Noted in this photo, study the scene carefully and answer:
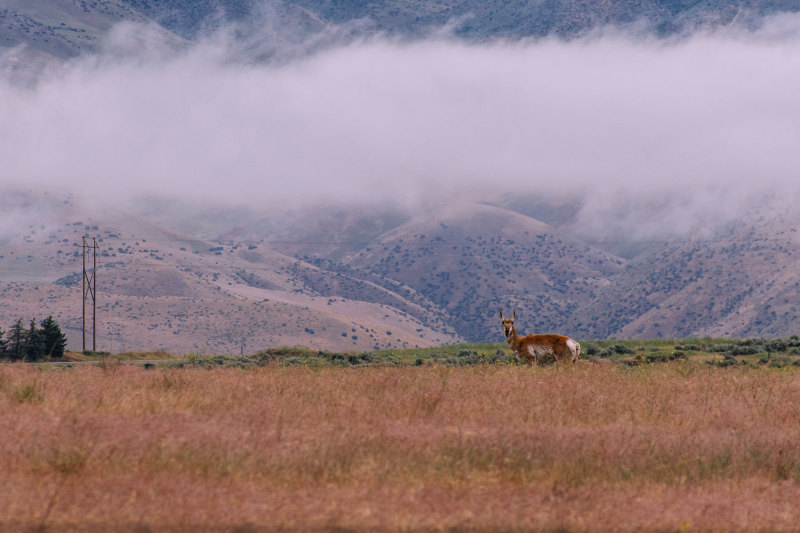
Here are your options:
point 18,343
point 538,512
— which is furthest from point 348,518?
point 18,343

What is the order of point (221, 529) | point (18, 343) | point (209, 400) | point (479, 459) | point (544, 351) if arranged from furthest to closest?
point (18, 343)
point (544, 351)
point (209, 400)
point (479, 459)
point (221, 529)

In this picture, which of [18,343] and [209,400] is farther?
[18,343]

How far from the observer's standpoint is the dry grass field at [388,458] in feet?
34.4

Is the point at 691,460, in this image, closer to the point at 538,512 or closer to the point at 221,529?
the point at 538,512

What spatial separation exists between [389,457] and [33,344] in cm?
5687

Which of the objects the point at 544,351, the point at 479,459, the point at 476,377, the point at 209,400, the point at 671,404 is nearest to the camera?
the point at 479,459

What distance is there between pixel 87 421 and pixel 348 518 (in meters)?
5.18

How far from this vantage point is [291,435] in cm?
1338

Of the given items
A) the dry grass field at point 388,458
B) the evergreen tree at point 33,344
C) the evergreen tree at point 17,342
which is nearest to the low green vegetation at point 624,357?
the dry grass field at point 388,458

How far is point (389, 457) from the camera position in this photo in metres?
12.8

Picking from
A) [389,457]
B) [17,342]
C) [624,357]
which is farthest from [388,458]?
[17,342]

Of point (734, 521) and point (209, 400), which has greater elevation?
point (209, 400)

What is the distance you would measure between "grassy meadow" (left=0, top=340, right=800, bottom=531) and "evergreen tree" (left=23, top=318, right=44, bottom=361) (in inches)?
1846

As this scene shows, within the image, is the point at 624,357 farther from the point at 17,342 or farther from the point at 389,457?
the point at 17,342
